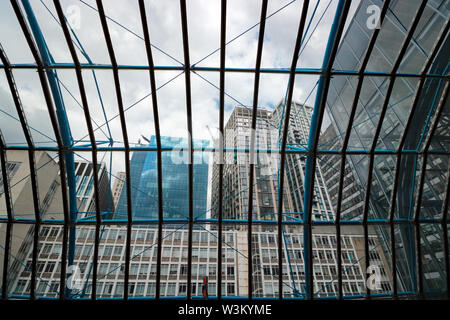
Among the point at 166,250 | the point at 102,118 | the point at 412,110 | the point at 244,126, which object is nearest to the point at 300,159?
the point at 244,126

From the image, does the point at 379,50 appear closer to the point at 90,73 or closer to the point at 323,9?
the point at 323,9

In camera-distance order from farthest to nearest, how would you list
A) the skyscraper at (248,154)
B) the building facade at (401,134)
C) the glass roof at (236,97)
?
1. the skyscraper at (248,154)
2. the building facade at (401,134)
3. the glass roof at (236,97)

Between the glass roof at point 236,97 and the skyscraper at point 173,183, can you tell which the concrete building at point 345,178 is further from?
the skyscraper at point 173,183

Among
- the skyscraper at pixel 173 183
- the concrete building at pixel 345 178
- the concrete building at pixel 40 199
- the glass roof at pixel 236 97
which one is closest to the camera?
the glass roof at pixel 236 97

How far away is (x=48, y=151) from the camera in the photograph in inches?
478

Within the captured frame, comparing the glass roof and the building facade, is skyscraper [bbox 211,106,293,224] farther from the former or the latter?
the building facade

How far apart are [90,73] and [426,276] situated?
66.0 feet

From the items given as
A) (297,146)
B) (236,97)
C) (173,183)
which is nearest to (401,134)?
(297,146)

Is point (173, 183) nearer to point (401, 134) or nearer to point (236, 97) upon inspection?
point (236, 97)

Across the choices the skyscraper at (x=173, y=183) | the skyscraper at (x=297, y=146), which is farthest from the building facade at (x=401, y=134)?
the skyscraper at (x=173, y=183)

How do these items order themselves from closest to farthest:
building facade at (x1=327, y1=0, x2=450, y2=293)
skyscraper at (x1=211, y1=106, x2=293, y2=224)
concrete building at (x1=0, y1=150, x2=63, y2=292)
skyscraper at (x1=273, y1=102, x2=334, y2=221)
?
building facade at (x1=327, y1=0, x2=450, y2=293), skyscraper at (x1=211, y1=106, x2=293, y2=224), concrete building at (x1=0, y1=150, x2=63, y2=292), skyscraper at (x1=273, y1=102, x2=334, y2=221)

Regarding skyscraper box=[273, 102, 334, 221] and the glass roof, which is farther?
skyscraper box=[273, 102, 334, 221]

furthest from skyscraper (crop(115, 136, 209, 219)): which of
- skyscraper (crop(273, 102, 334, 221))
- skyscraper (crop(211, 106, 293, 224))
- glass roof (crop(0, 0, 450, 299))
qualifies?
skyscraper (crop(273, 102, 334, 221))

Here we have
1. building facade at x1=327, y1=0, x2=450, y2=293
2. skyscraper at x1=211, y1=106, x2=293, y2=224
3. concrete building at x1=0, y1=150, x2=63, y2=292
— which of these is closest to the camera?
building facade at x1=327, y1=0, x2=450, y2=293
